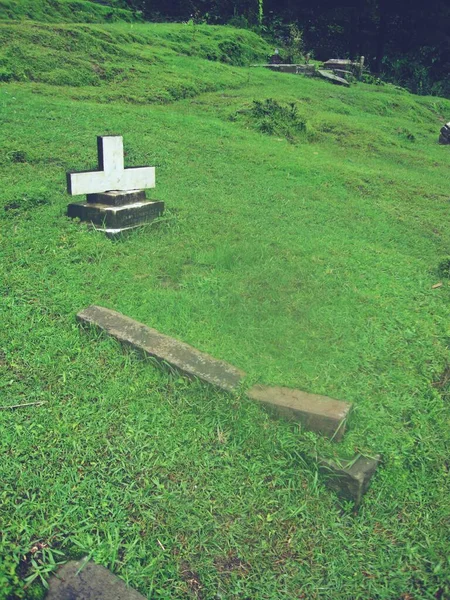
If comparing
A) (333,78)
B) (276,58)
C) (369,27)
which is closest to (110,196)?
(333,78)

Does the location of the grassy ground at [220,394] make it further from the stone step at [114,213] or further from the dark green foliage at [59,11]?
the dark green foliage at [59,11]

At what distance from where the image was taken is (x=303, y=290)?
363cm

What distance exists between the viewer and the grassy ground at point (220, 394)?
210cm

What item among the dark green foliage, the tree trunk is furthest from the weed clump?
the tree trunk

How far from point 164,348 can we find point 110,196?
1732 millimetres

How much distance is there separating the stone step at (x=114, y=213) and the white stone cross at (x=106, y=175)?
14cm

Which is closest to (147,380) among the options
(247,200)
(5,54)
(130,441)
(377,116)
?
(130,441)

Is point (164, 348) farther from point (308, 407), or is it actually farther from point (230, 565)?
point (230, 565)

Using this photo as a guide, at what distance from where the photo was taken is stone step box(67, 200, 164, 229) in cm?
413

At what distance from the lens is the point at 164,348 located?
2.91 meters

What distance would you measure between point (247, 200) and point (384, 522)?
3700 mm

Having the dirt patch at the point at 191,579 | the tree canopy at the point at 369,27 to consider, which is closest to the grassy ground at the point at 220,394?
the dirt patch at the point at 191,579

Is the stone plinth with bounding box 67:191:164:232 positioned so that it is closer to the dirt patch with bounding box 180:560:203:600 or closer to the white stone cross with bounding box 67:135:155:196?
the white stone cross with bounding box 67:135:155:196

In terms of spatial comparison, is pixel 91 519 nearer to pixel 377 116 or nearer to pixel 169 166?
pixel 169 166
